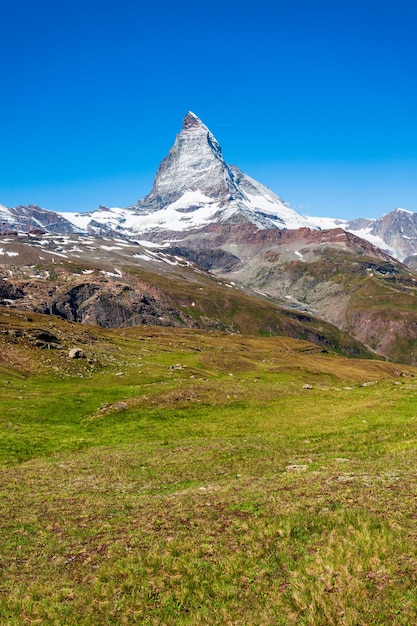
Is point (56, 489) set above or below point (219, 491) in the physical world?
below

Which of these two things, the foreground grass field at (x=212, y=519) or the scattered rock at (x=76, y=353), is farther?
the scattered rock at (x=76, y=353)

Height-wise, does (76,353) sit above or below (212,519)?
below

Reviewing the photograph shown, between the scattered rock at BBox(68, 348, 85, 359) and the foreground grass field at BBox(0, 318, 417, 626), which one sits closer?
the foreground grass field at BBox(0, 318, 417, 626)

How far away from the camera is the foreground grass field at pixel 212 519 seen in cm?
1324

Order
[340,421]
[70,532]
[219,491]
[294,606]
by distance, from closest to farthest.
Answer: [294,606] < [70,532] < [219,491] < [340,421]

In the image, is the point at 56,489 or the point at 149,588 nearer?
the point at 149,588

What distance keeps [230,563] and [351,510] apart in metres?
5.78

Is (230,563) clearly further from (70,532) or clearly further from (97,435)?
(97,435)

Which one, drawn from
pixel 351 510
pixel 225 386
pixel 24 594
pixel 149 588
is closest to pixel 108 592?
pixel 149 588

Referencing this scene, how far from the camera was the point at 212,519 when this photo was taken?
61.7ft

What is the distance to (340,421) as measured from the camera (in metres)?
44.6

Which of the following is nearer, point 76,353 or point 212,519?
point 212,519

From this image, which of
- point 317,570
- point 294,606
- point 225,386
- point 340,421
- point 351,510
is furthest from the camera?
point 225,386

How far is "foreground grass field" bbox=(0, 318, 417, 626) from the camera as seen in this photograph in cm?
1324
